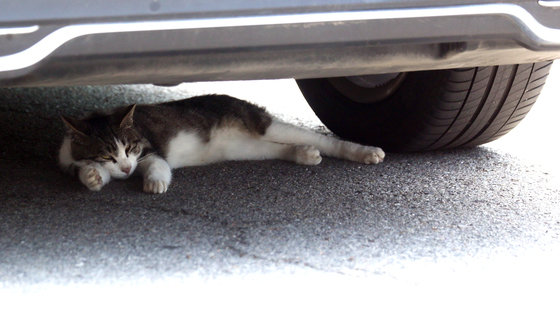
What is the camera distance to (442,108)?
3.13 metres

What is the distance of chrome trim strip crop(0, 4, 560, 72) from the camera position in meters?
1.73

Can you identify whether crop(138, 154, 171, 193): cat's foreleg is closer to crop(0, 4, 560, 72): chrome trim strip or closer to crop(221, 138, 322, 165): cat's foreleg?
crop(221, 138, 322, 165): cat's foreleg

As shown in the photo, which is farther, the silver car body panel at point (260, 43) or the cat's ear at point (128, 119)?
the cat's ear at point (128, 119)

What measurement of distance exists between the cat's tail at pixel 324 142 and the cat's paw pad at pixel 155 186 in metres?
0.80

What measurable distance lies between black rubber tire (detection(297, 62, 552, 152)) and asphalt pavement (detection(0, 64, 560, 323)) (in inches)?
4.9

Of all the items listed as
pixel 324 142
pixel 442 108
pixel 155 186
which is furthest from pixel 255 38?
pixel 324 142

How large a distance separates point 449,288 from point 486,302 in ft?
0.37

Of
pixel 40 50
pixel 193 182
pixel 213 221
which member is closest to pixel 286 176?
pixel 193 182

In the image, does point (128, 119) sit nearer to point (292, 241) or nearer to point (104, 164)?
point (104, 164)

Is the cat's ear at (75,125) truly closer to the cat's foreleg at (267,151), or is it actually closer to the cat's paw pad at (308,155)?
the cat's foreleg at (267,151)

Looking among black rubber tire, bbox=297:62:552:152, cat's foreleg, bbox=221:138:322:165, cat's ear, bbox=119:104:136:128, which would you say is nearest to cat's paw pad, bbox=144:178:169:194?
cat's ear, bbox=119:104:136:128

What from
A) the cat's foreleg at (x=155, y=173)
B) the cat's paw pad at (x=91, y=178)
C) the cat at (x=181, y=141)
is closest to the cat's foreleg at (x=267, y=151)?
the cat at (x=181, y=141)

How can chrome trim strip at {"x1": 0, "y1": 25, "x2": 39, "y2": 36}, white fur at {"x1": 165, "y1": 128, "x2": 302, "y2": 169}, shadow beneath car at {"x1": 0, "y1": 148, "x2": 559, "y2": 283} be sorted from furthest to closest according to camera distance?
white fur at {"x1": 165, "y1": 128, "x2": 302, "y2": 169} < shadow beneath car at {"x1": 0, "y1": 148, "x2": 559, "y2": 283} < chrome trim strip at {"x1": 0, "y1": 25, "x2": 39, "y2": 36}

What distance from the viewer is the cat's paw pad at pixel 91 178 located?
2975 millimetres
